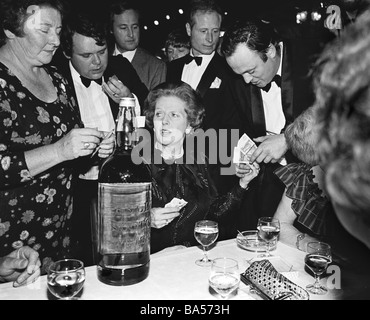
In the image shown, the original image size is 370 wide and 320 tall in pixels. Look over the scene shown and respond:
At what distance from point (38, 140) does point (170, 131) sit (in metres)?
0.80

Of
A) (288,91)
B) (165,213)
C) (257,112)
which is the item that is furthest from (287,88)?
(165,213)

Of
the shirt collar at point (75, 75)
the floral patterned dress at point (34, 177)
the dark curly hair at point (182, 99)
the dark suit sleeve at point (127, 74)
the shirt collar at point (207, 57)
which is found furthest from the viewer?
the shirt collar at point (207, 57)

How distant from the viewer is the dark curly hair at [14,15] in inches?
72.5

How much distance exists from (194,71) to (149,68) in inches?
12.5

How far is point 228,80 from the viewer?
2.52 meters

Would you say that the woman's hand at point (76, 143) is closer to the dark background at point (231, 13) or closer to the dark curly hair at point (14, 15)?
the dark curly hair at point (14, 15)

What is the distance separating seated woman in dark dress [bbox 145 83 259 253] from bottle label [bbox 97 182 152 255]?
2.83ft

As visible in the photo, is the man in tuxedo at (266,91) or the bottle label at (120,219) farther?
the man in tuxedo at (266,91)

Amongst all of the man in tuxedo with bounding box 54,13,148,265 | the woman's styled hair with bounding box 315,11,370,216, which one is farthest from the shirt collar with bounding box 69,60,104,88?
the woman's styled hair with bounding box 315,11,370,216

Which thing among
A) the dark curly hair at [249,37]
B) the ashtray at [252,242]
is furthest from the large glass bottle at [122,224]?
the dark curly hair at [249,37]

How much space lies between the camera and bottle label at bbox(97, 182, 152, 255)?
1348 millimetres

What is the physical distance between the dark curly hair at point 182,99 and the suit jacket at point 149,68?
4 cm

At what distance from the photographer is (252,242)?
1.83 meters

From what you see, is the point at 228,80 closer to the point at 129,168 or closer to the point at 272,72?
the point at 272,72
